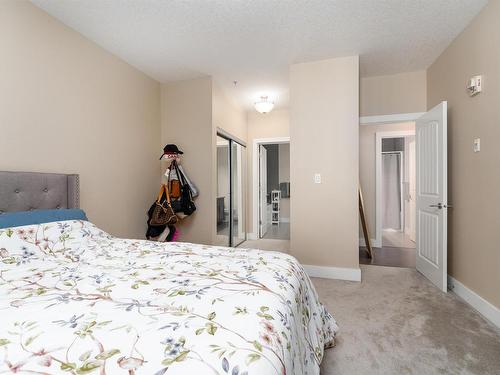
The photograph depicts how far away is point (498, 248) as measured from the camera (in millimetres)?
1965

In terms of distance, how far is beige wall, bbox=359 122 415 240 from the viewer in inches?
174

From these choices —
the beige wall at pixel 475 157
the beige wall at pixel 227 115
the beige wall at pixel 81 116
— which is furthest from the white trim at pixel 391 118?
the beige wall at pixel 81 116

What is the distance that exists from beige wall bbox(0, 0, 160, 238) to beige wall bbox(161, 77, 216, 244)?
0.30 metres

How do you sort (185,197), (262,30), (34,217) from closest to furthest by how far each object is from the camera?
(34,217) → (262,30) → (185,197)

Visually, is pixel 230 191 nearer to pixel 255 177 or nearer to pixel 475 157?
pixel 255 177

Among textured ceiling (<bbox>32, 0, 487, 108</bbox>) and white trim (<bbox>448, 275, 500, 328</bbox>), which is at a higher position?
textured ceiling (<bbox>32, 0, 487, 108</bbox>)

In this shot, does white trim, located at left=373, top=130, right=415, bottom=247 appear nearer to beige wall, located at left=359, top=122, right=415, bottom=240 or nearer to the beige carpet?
beige wall, located at left=359, top=122, right=415, bottom=240

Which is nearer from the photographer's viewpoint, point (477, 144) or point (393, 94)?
point (477, 144)

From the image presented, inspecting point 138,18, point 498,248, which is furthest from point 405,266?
point 138,18

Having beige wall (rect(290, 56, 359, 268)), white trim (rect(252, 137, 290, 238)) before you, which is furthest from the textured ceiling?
white trim (rect(252, 137, 290, 238))

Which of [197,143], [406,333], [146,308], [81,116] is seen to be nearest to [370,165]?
[197,143]

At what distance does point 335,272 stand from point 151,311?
8.25 ft

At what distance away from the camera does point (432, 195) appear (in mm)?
2793

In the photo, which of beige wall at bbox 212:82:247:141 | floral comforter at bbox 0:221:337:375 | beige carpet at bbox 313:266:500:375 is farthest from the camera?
beige wall at bbox 212:82:247:141
